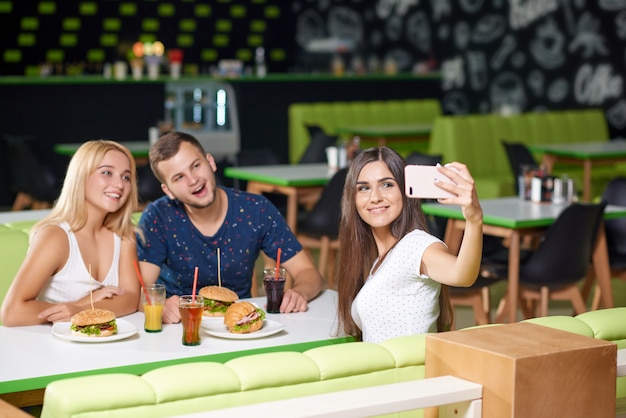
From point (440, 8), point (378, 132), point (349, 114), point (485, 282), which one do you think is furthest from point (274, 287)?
point (440, 8)

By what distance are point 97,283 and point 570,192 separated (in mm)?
2975

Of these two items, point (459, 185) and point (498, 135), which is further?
point (498, 135)

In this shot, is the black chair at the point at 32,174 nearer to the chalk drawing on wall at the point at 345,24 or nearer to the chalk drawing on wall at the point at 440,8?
the chalk drawing on wall at the point at 440,8

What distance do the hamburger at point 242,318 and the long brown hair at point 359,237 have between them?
0.23 m

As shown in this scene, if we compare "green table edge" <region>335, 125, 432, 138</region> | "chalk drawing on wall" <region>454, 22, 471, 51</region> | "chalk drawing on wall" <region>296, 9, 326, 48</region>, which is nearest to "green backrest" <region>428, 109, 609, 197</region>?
"green table edge" <region>335, 125, 432, 138</region>

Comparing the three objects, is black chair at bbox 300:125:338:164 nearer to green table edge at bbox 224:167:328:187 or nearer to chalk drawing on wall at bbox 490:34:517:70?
green table edge at bbox 224:167:328:187

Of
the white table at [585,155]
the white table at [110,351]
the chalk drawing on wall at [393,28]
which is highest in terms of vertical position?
the chalk drawing on wall at [393,28]

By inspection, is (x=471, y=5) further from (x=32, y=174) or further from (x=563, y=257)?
(x=563, y=257)

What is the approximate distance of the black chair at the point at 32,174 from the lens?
783 centimetres

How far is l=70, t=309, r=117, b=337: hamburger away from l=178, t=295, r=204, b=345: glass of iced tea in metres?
0.20

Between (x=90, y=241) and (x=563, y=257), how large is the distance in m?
2.40

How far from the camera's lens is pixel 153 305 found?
9.52ft

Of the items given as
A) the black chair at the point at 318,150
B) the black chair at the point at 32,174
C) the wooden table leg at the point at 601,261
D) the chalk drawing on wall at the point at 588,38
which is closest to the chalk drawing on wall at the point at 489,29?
the chalk drawing on wall at the point at 588,38

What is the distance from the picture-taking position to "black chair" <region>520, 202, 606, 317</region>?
15.9 feet
